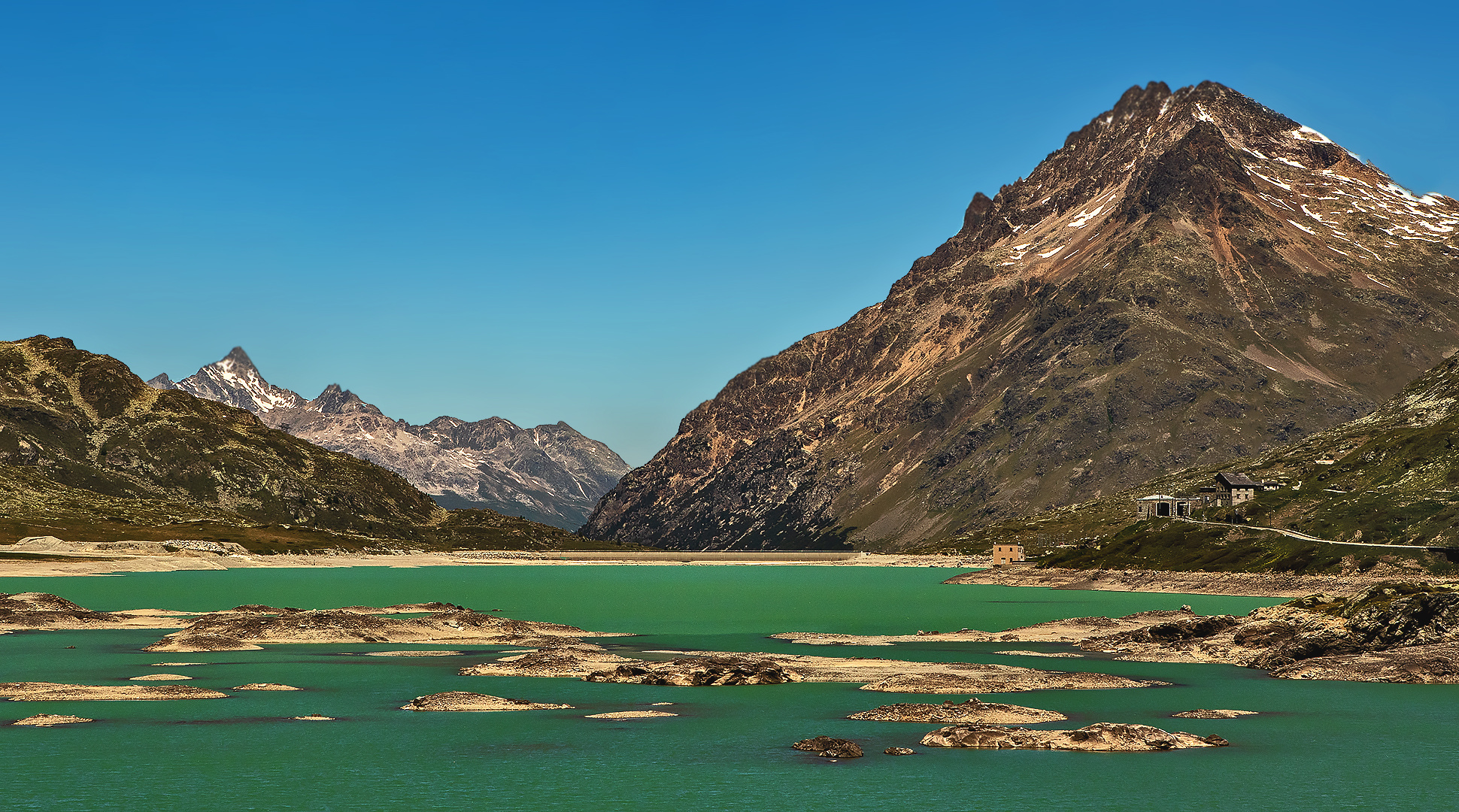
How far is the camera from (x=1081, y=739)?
57.7 metres

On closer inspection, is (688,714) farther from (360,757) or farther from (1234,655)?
(1234,655)

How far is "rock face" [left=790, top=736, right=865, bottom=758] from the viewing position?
55750mm

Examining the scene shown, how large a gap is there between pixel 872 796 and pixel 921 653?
180 ft

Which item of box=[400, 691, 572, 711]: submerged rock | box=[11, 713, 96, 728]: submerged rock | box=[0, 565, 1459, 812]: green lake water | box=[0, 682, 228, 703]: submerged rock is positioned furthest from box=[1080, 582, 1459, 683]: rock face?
box=[11, 713, 96, 728]: submerged rock

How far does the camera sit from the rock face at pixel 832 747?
55.8m

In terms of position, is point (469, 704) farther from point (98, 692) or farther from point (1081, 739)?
point (1081, 739)

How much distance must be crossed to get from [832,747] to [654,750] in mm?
8184

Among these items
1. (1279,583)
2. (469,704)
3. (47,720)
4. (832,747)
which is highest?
(1279,583)

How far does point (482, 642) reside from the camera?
362 feet

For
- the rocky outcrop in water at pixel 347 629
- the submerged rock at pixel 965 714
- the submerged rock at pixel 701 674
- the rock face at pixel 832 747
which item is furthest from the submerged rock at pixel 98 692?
the submerged rock at pixel 965 714

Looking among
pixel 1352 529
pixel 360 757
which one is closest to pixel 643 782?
pixel 360 757

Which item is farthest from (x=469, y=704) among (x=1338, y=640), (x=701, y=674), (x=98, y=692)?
(x=1338, y=640)

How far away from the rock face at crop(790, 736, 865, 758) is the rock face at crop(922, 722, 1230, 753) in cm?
426

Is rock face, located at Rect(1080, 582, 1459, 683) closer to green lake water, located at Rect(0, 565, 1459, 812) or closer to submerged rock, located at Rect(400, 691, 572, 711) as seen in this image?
green lake water, located at Rect(0, 565, 1459, 812)
